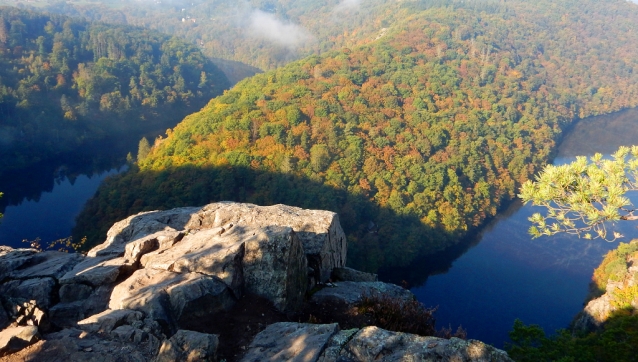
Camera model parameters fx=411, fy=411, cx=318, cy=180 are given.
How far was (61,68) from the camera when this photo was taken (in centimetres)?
8675

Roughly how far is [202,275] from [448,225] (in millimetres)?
43121

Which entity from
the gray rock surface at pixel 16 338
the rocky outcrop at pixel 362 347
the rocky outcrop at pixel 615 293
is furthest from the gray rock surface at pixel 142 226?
the rocky outcrop at pixel 615 293

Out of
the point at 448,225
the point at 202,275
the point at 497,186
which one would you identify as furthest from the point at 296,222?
the point at 497,186

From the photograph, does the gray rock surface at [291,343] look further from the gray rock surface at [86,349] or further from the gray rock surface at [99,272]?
the gray rock surface at [99,272]

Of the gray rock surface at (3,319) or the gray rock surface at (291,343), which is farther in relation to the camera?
the gray rock surface at (3,319)

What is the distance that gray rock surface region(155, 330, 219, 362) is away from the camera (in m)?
7.10

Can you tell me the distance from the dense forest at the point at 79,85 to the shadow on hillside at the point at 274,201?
29488 mm

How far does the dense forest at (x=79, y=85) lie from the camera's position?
225 ft

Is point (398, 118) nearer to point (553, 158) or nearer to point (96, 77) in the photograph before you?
point (553, 158)

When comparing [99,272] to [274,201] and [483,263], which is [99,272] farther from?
[483,263]

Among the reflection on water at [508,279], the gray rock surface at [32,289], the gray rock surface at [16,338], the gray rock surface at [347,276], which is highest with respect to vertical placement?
the gray rock surface at [16,338]

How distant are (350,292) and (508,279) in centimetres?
3775

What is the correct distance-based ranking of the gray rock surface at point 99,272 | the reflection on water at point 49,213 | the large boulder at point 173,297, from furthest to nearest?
the reflection on water at point 49,213 < the gray rock surface at point 99,272 < the large boulder at point 173,297

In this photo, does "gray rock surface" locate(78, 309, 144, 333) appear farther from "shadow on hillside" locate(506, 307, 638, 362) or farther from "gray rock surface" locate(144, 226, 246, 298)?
"shadow on hillside" locate(506, 307, 638, 362)
